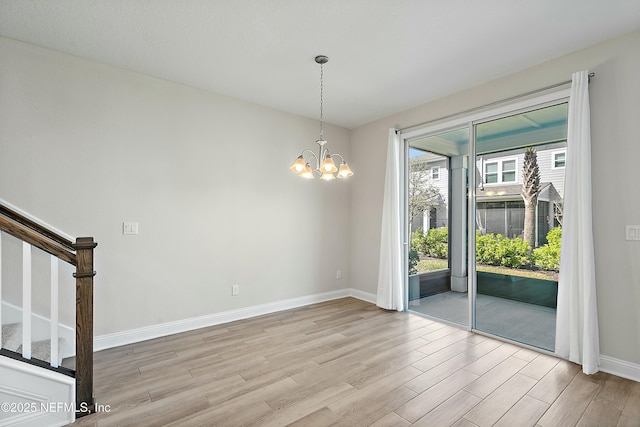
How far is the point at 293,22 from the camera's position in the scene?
7.91 ft

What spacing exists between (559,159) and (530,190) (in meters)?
0.39

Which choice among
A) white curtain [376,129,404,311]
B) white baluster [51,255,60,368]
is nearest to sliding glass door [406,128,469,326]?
white curtain [376,129,404,311]

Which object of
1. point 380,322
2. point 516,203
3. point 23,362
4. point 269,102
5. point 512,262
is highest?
point 269,102

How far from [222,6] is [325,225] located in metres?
3.25

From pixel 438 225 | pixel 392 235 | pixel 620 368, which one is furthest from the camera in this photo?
pixel 392 235

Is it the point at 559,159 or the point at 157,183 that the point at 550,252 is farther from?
the point at 157,183

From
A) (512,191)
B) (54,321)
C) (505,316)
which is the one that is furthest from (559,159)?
(54,321)

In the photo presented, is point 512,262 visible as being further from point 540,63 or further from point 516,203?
point 540,63

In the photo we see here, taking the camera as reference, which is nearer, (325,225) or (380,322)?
(380,322)

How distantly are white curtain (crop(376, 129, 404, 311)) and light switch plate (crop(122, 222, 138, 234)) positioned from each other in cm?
316

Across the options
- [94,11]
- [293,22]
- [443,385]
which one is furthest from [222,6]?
[443,385]

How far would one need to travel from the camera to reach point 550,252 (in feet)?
10.1

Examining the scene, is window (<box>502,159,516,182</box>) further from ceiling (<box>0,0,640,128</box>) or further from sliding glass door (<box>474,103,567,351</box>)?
ceiling (<box>0,0,640,128</box>)

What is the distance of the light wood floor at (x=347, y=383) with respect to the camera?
79.4 inches
